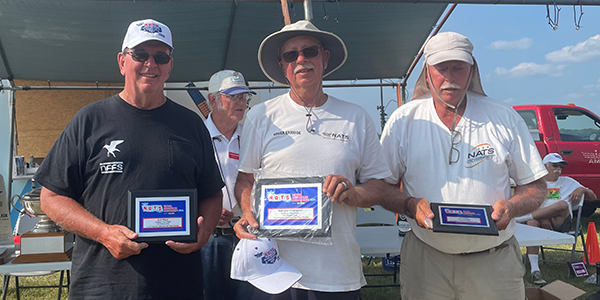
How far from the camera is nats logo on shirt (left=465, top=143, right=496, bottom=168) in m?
2.30

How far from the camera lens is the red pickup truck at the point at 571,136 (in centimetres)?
855

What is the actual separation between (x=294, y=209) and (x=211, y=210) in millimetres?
500

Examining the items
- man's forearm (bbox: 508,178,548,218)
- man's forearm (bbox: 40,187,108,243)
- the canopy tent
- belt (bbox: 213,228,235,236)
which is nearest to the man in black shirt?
man's forearm (bbox: 40,187,108,243)

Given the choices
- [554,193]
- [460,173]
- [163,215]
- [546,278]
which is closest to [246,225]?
[163,215]

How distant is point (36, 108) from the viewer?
33.4 feet

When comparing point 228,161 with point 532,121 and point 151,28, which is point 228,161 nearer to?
point 151,28

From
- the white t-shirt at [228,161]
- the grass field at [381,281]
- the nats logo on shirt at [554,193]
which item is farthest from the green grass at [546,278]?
the white t-shirt at [228,161]

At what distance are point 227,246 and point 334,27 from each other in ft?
13.6

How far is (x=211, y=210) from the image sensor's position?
2201 mm

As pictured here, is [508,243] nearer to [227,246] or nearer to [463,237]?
[463,237]

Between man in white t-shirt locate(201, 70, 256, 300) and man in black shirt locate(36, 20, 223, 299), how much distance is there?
75cm

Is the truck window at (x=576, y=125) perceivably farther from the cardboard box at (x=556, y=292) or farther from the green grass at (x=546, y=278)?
the cardboard box at (x=556, y=292)

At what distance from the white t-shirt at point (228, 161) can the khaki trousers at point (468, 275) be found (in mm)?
1310

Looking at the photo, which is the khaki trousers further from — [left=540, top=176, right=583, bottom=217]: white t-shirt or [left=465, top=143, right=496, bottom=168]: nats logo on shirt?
[left=540, top=176, right=583, bottom=217]: white t-shirt
